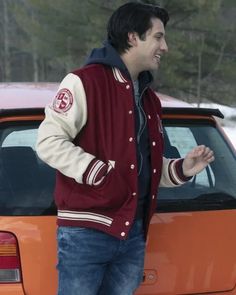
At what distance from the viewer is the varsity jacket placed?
219cm

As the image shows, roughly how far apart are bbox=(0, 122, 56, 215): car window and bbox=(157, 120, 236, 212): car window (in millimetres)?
525

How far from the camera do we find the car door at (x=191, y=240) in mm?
2635

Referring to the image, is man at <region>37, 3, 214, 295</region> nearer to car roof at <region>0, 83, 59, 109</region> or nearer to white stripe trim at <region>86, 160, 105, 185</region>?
white stripe trim at <region>86, 160, 105, 185</region>

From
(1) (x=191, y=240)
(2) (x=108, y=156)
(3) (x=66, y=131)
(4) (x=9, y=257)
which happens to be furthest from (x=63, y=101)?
(1) (x=191, y=240)

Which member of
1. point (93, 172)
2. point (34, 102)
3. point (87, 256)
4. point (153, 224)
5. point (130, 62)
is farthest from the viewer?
point (34, 102)

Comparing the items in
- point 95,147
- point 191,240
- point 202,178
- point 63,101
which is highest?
point 63,101

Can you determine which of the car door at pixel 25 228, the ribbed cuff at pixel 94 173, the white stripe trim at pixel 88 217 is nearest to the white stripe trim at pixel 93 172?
the ribbed cuff at pixel 94 173

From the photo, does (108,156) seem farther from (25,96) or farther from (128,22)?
(25,96)

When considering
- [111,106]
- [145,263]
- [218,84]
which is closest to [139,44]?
[111,106]

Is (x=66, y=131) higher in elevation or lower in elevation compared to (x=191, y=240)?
higher

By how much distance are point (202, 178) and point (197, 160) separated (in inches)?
24.4

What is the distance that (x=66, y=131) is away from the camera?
221 cm

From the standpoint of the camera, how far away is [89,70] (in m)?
2.29

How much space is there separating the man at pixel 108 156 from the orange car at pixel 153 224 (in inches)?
8.3
